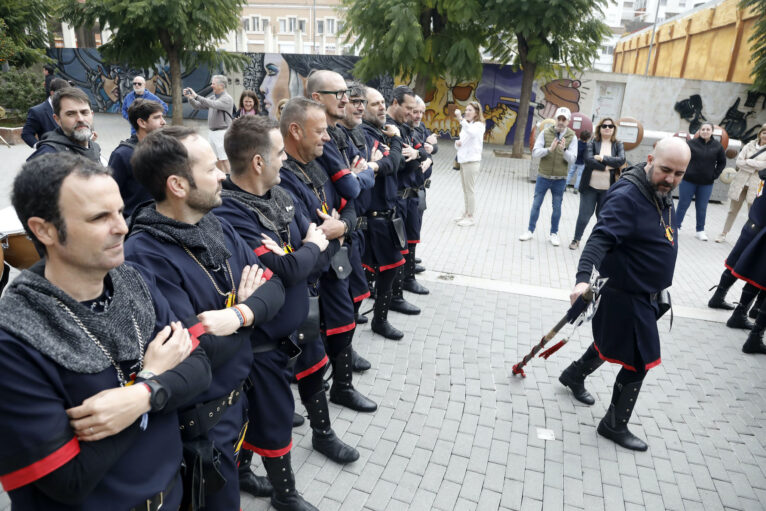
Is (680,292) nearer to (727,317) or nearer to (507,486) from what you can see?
(727,317)

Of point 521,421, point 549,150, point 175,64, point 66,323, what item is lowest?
point 521,421

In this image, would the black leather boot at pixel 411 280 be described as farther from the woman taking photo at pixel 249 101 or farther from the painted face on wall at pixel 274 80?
the painted face on wall at pixel 274 80

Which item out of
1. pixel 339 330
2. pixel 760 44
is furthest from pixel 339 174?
pixel 760 44

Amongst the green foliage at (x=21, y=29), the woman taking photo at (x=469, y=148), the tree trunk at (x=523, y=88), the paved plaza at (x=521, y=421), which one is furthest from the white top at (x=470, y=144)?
the green foliage at (x=21, y=29)

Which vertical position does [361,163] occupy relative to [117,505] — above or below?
above

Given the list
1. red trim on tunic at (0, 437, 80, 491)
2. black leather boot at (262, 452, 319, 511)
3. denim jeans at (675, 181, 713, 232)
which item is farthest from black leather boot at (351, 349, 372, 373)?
denim jeans at (675, 181, 713, 232)

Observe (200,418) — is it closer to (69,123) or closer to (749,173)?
(69,123)

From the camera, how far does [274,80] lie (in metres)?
23.0

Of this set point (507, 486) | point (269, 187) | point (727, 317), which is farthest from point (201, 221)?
point (727, 317)

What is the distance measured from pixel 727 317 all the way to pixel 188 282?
652 cm

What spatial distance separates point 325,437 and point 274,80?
72.3 feet

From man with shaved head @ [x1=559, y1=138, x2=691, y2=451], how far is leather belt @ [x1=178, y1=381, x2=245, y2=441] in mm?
2316

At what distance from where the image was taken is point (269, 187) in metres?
2.69

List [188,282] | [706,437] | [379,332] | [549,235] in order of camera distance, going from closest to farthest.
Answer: [188,282] < [706,437] < [379,332] < [549,235]
